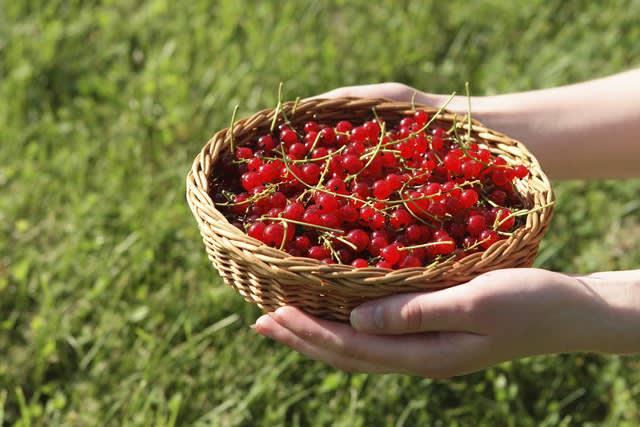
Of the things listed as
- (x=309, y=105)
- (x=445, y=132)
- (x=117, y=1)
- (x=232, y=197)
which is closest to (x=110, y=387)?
(x=232, y=197)

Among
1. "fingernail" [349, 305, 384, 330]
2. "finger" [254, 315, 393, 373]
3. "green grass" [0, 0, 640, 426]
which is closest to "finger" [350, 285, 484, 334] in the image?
"fingernail" [349, 305, 384, 330]

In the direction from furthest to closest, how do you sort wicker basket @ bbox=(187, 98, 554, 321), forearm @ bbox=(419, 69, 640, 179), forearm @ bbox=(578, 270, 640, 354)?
forearm @ bbox=(419, 69, 640, 179) < forearm @ bbox=(578, 270, 640, 354) < wicker basket @ bbox=(187, 98, 554, 321)

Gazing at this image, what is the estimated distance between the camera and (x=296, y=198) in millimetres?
1337

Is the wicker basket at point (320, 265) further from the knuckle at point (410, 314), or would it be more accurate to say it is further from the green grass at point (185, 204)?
the green grass at point (185, 204)

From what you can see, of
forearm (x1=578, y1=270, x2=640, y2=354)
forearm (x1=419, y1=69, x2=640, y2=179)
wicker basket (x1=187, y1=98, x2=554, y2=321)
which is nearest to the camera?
wicker basket (x1=187, y1=98, x2=554, y2=321)

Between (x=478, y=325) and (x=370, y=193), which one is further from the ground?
(x=370, y=193)

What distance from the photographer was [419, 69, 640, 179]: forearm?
173 cm

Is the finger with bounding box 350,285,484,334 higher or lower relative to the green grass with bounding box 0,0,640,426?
higher

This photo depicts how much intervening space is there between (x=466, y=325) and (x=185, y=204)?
1157 millimetres

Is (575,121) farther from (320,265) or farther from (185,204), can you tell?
(185,204)

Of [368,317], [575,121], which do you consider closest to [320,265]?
[368,317]

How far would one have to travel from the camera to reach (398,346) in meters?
1.26

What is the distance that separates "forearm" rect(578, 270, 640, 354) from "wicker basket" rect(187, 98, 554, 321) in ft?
0.45

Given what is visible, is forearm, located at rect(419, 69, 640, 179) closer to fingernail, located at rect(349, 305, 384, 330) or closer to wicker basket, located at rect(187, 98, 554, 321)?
wicker basket, located at rect(187, 98, 554, 321)
